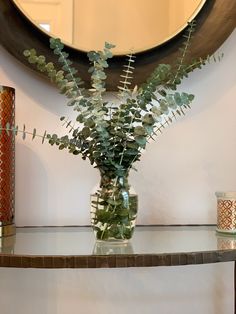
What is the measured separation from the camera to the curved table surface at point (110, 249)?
2.44ft

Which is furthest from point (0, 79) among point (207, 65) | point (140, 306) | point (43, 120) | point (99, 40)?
point (140, 306)

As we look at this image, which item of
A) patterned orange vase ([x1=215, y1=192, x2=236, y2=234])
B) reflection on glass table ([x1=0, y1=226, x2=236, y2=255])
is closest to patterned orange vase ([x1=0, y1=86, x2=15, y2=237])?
reflection on glass table ([x1=0, y1=226, x2=236, y2=255])

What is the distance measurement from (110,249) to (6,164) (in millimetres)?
298

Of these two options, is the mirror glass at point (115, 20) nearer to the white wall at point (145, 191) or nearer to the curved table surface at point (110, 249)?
the white wall at point (145, 191)

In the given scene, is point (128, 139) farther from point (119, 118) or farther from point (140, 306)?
point (140, 306)

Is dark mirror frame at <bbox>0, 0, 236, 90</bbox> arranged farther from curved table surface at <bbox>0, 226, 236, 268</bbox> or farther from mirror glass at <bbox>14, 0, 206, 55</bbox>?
curved table surface at <bbox>0, 226, 236, 268</bbox>

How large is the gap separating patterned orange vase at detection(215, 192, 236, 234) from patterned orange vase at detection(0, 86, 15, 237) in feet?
1.36

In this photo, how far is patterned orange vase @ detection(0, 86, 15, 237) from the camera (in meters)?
0.96

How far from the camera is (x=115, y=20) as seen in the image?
1.09m

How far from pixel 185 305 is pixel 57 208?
38cm

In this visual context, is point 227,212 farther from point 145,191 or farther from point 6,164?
point 6,164

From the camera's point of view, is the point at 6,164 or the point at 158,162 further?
the point at 158,162

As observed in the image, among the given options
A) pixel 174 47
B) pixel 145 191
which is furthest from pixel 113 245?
pixel 174 47

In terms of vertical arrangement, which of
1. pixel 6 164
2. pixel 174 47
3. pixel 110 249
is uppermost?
pixel 174 47
